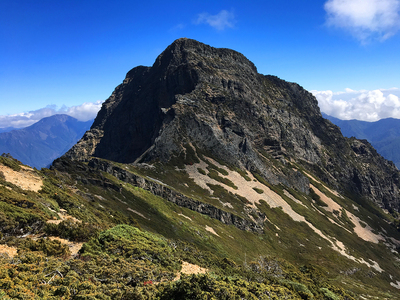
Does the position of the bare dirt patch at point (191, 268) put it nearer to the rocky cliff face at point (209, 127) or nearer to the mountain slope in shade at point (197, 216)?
the mountain slope in shade at point (197, 216)

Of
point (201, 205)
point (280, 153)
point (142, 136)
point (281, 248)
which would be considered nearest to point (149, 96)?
point (142, 136)

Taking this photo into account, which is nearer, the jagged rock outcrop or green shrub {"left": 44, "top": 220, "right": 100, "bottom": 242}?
green shrub {"left": 44, "top": 220, "right": 100, "bottom": 242}

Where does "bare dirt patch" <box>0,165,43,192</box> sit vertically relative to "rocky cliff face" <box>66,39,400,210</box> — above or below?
below

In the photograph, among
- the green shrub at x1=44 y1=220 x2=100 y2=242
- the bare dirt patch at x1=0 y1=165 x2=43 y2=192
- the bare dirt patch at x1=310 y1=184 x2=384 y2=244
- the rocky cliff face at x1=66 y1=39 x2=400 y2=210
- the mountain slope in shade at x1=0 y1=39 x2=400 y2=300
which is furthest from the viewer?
the bare dirt patch at x1=310 y1=184 x2=384 y2=244

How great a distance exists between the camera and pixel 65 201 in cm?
3156

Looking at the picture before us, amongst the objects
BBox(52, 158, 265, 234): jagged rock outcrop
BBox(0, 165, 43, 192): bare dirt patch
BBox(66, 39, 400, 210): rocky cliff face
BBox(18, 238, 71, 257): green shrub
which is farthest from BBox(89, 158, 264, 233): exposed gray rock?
BBox(18, 238, 71, 257): green shrub

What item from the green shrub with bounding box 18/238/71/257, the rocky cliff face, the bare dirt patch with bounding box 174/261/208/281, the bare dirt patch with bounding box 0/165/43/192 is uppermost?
the rocky cliff face

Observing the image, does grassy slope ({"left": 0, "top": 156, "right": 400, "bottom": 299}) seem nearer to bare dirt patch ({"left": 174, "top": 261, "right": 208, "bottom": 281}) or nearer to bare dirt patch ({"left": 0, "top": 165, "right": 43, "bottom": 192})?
bare dirt patch ({"left": 174, "top": 261, "right": 208, "bottom": 281})

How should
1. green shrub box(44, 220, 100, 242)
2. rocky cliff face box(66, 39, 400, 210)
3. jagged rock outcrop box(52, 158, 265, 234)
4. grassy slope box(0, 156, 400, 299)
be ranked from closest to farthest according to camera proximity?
green shrub box(44, 220, 100, 242)
grassy slope box(0, 156, 400, 299)
jagged rock outcrop box(52, 158, 265, 234)
rocky cliff face box(66, 39, 400, 210)

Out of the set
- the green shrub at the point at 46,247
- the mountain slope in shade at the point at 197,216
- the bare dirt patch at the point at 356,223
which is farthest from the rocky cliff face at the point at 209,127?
the green shrub at the point at 46,247

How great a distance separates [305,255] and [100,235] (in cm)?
7563

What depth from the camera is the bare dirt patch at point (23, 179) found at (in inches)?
1253

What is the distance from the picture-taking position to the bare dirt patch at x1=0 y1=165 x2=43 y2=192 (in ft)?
104

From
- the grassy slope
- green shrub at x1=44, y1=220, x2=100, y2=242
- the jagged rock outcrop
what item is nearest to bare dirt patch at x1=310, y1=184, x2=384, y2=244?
the grassy slope
